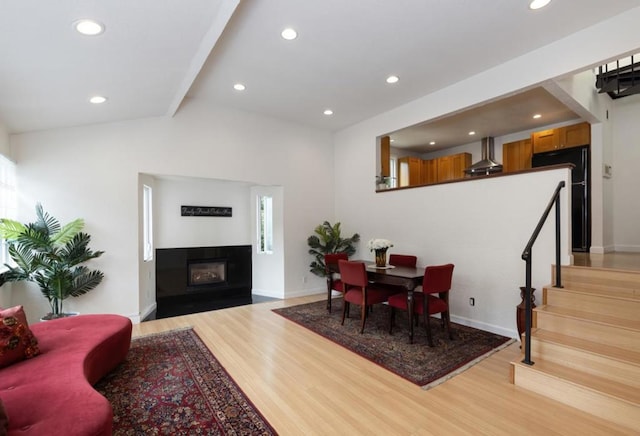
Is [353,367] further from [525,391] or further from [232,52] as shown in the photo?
[232,52]

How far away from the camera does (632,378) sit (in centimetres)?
218

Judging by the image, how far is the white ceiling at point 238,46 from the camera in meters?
2.21

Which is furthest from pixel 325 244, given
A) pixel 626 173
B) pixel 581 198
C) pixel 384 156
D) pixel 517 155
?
pixel 626 173

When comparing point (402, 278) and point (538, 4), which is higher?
point (538, 4)

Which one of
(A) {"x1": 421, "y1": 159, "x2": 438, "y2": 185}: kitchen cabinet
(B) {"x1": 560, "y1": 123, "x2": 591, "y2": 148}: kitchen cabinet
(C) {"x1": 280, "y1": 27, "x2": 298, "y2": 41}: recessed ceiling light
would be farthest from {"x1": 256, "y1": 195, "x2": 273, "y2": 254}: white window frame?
(B) {"x1": 560, "y1": 123, "x2": 591, "y2": 148}: kitchen cabinet

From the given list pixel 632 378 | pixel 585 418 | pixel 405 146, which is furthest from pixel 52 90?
pixel 405 146

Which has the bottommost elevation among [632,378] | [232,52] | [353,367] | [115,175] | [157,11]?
[353,367]

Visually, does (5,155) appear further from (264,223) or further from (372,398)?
(372,398)

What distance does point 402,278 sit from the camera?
344 cm

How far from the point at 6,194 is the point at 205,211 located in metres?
2.60

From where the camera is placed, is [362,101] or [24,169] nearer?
[24,169]

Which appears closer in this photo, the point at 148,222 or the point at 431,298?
the point at 431,298

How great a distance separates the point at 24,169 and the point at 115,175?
933mm

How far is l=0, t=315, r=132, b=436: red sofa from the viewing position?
1.46 m
